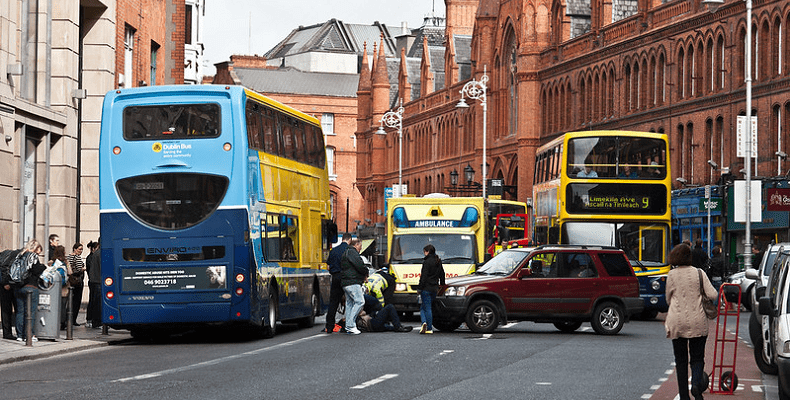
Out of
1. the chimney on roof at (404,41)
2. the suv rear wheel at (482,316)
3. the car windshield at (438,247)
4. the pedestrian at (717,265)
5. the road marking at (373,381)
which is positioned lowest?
the road marking at (373,381)

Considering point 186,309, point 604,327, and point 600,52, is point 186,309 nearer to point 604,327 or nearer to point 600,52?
point 604,327

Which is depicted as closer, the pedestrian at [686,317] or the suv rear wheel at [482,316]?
the pedestrian at [686,317]

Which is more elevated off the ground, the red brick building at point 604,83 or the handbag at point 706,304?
the red brick building at point 604,83

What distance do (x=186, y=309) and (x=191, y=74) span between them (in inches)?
1166

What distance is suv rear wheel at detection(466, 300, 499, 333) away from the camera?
24673 millimetres

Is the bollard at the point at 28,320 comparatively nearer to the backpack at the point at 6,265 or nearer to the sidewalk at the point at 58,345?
the sidewalk at the point at 58,345

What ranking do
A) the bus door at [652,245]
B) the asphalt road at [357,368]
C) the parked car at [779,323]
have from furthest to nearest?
the bus door at [652,245] → the asphalt road at [357,368] → the parked car at [779,323]

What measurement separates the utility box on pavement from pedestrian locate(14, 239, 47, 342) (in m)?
0.09

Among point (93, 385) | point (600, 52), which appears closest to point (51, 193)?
point (93, 385)

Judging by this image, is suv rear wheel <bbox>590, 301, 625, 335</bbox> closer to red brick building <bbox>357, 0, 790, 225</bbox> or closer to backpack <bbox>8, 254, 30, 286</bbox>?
backpack <bbox>8, 254, 30, 286</bbox>

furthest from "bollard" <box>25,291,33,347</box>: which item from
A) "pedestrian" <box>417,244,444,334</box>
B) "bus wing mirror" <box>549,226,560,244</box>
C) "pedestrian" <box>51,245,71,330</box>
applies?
"bus wing mirror" <box>549,226,560,244</box>

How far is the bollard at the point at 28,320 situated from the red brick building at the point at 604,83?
105 feet

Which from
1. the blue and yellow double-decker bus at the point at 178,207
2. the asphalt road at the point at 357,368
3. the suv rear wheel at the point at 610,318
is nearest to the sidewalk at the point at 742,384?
the asphalt road at the point at 357,368

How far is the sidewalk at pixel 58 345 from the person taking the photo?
756 inches
